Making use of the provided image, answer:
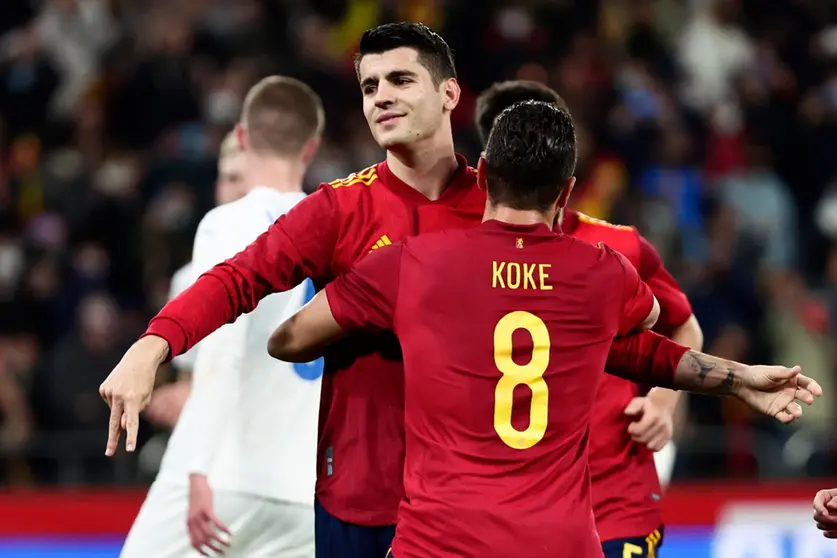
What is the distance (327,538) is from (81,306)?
6664mm

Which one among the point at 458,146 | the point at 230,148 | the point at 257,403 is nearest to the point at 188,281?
the point at 230,148

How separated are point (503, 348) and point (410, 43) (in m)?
1.15

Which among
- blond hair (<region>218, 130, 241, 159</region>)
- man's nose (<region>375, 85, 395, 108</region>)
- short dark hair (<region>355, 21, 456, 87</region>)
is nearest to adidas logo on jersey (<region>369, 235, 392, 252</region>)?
man's nose (<region>375, 85, 395, 108</region>)

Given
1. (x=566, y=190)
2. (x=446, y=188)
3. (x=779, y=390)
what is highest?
(x=446, y=188)

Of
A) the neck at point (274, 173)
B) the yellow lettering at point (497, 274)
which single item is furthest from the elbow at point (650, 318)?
the neck at point (274, 173)

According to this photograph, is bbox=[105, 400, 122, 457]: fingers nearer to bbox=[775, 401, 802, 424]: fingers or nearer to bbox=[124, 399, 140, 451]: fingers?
bbox=[124, 399, 140, 451]: fingers

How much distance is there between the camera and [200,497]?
5.00 meters

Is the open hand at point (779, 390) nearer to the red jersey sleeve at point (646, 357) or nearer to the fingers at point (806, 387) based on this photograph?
the fingers at point (806, 387)

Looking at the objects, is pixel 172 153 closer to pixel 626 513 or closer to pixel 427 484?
pixel 626 513

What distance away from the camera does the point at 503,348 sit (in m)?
3.65

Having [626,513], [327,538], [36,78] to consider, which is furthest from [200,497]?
[36,78]

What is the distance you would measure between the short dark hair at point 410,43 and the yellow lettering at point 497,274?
87 cm

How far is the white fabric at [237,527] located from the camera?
16.8 feet

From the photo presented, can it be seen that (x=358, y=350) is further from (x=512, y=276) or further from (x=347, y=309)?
(x=512, y=276)
